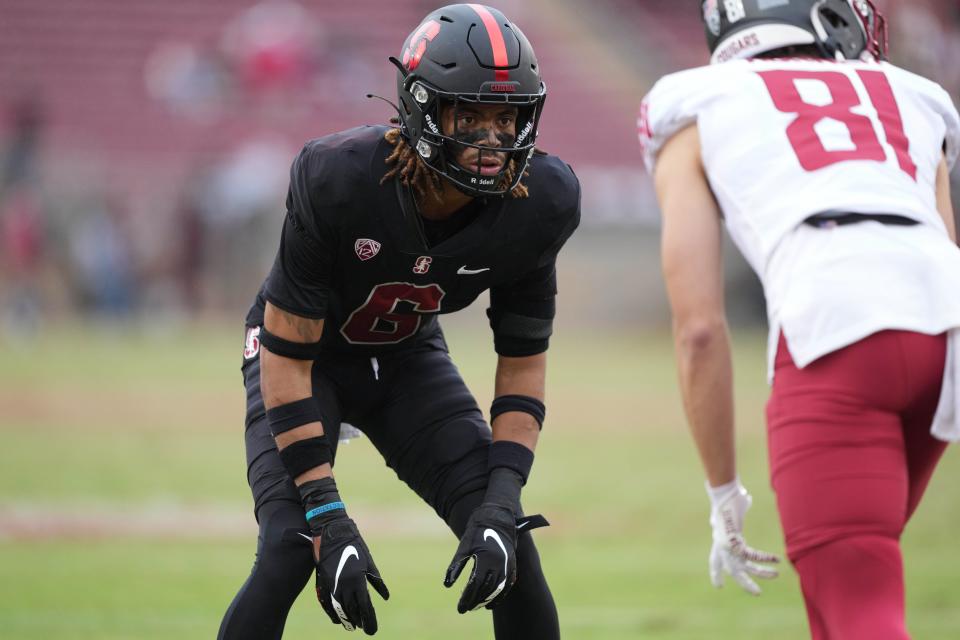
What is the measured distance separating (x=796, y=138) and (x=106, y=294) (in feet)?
60.5

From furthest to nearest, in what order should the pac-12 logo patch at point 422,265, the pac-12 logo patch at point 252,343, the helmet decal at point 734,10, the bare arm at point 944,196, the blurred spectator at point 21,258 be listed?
the blurred spectator at point 21,258 < the pac-12 logo patch at point 252,343 < the pac-12 logo patch at point 422,265 < the helmet decal at point 734,10 < the bare arm at point 944,196

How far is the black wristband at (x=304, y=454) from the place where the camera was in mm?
3463

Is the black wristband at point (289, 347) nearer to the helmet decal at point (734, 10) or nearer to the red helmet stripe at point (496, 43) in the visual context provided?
the red helmet stripe at point (496, 43)

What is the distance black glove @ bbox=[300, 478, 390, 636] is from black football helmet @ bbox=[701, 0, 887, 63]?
4.86 ft

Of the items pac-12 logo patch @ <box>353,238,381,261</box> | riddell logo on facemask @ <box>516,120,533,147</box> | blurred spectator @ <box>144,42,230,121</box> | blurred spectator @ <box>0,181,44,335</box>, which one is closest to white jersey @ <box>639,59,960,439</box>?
riddell logo on facemask @ <box>516,120,533,147</box>

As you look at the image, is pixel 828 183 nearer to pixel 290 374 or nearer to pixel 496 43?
pixel 496 43

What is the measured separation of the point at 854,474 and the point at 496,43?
1552 mm

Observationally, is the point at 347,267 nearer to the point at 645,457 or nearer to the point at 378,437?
the point at 378,437

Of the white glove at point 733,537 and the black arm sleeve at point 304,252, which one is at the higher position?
the black arm sleeve at point 304,252

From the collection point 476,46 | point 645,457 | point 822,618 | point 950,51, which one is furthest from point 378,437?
point 950,51

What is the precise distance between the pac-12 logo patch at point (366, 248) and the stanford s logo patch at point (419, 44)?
48 centimetres

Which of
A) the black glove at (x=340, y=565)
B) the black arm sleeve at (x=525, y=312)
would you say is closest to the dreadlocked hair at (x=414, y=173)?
the black arm sleeve at (x=525, y=312)

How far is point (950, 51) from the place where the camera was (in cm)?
1842

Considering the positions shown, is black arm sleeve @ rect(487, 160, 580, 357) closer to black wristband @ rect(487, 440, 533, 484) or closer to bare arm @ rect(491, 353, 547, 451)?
bare arm @ rect(491, 353, 547, 451)
